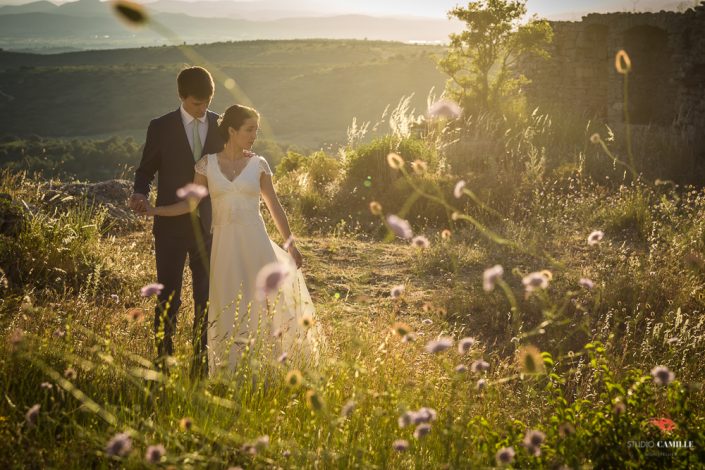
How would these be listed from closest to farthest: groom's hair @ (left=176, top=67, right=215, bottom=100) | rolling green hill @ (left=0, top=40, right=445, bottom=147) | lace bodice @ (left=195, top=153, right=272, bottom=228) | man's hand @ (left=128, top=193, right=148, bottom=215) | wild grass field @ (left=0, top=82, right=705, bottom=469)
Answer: wild grass field @ (left=0, top=82, right=705, bottom=469), man's hand @ (left=128, top=193, right=148, bottom=215), groom's hair @ (left=176, top=67, right=215, bottom=100), lace bodice @ (left=195, top=153, right=272, bottom=228), rolling green hill @ (left=0, top=40, right=445, bottom=147)

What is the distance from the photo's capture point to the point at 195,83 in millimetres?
3818

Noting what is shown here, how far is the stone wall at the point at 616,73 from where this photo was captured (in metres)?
14.5

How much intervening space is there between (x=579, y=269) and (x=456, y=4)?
10.2 m

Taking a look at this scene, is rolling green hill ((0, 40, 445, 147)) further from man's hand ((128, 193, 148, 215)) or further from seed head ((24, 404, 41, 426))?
seed head ((24, 404, 41, 426))

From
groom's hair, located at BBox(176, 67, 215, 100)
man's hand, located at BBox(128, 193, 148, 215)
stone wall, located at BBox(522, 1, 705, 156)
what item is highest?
stone wall, located at BBox(522, 1, 705, 156)

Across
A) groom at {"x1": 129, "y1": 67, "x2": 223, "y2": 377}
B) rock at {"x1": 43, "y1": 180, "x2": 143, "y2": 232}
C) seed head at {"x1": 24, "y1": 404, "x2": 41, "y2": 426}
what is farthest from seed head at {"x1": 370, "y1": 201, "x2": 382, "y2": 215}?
rock at {"x1": 43, "y1": 180, "x2": 143, "y2": 232}

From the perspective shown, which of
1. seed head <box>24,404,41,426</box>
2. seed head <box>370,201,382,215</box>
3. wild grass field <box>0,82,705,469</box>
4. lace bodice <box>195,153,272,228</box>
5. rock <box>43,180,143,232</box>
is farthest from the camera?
rock <box>43,180,143,232</box>

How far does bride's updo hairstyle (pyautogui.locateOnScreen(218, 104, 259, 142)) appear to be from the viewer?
3.86m

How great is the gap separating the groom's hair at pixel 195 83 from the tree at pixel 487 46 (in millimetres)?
11932

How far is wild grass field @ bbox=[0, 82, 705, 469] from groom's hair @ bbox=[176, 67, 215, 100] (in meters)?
1.31

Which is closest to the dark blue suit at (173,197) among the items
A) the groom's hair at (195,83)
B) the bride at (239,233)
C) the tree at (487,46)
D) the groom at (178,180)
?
the groom at (178,180)

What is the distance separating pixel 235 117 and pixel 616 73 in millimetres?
14195

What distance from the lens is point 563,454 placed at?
2.40 metres

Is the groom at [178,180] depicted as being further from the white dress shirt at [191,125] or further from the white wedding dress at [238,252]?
the white wedding dress at [238,252]
